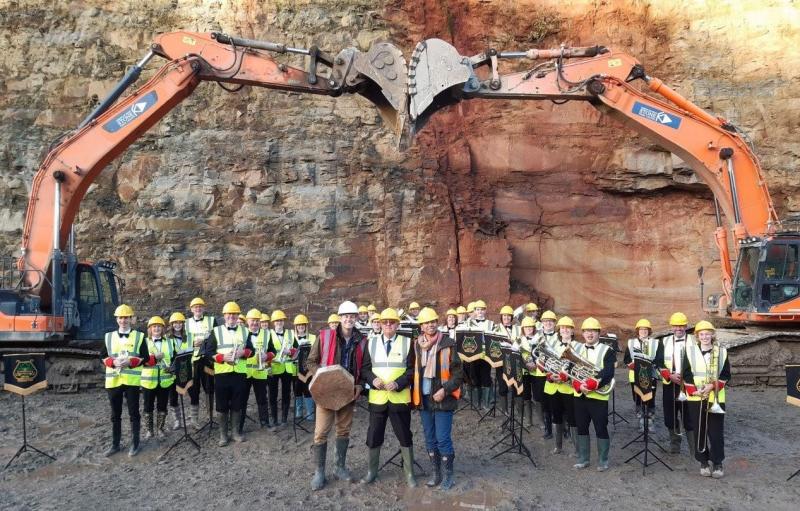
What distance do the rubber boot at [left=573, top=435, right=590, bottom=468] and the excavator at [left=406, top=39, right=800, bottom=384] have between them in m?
6.69

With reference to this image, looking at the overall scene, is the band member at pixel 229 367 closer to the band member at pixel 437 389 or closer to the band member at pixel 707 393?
the band member at pixel 437 389

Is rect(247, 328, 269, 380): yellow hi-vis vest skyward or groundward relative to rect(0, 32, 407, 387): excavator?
groundward

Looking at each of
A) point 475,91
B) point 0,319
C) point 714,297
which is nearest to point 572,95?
point 475,91

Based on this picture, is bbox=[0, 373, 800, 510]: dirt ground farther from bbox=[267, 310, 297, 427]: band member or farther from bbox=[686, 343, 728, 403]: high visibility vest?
bbox=[686, 343, 728, 403]: high visibility vest

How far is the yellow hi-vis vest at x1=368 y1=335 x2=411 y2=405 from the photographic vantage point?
21.1ft

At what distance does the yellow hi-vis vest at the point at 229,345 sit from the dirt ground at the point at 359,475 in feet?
3.31

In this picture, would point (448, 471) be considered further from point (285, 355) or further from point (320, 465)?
point (285, 355)

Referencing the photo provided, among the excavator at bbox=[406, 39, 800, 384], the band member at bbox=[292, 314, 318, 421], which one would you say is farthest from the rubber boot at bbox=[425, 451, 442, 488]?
the excavator at bbox=[406, 39, 800, 384]

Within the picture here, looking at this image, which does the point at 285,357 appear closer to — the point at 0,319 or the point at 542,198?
the point at 0,319

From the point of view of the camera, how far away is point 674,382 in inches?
303

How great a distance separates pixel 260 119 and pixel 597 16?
37.5ft

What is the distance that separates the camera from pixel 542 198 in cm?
1830

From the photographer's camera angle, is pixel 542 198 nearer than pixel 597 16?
Yes

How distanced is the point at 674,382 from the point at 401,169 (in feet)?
37.9
